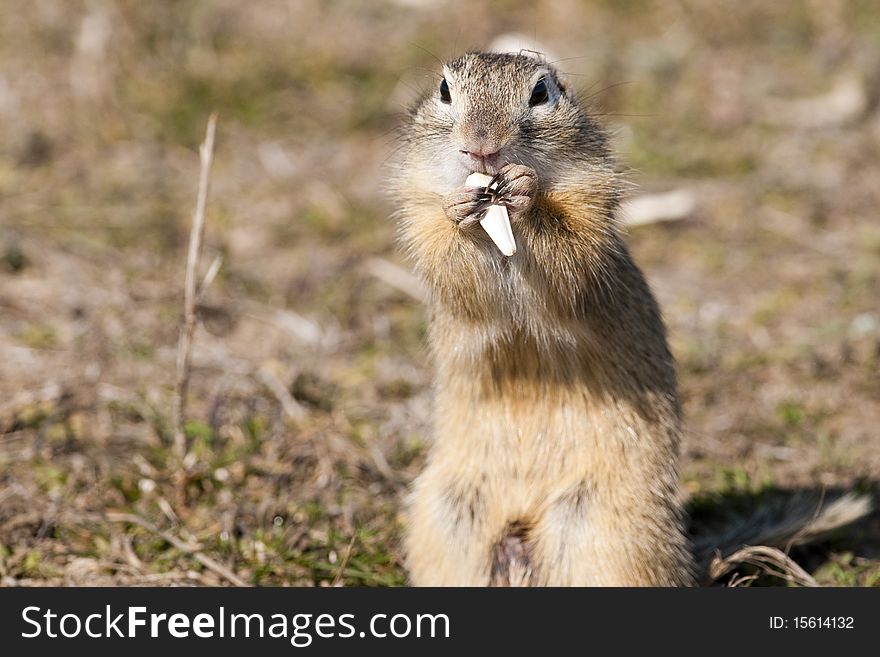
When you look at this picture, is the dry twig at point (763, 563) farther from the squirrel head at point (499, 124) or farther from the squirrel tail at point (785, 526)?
the squirrel head at point (499, 124)

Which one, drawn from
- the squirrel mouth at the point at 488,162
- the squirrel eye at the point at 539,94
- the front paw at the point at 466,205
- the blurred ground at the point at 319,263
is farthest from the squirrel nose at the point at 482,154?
the blurred ground at the point at 319,263

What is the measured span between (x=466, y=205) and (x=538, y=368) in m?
0.72

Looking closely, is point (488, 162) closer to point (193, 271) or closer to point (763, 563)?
point (193, 271)

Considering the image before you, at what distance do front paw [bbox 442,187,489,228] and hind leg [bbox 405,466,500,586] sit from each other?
102 centimetres

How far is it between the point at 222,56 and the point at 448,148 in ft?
19.9

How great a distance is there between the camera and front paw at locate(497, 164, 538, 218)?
3.86 meters

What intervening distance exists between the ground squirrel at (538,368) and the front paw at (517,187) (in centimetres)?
3

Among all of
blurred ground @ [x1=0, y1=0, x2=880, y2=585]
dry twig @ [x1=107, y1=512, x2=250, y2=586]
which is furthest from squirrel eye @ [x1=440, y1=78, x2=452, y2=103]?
dry twig @ [x1=107, y1=512, x2=250, y2=586]

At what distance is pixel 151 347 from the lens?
6.40 metres

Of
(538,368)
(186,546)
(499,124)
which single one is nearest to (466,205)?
(499,124)

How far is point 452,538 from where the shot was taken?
4336mm

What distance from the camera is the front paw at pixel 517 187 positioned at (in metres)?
3.86
